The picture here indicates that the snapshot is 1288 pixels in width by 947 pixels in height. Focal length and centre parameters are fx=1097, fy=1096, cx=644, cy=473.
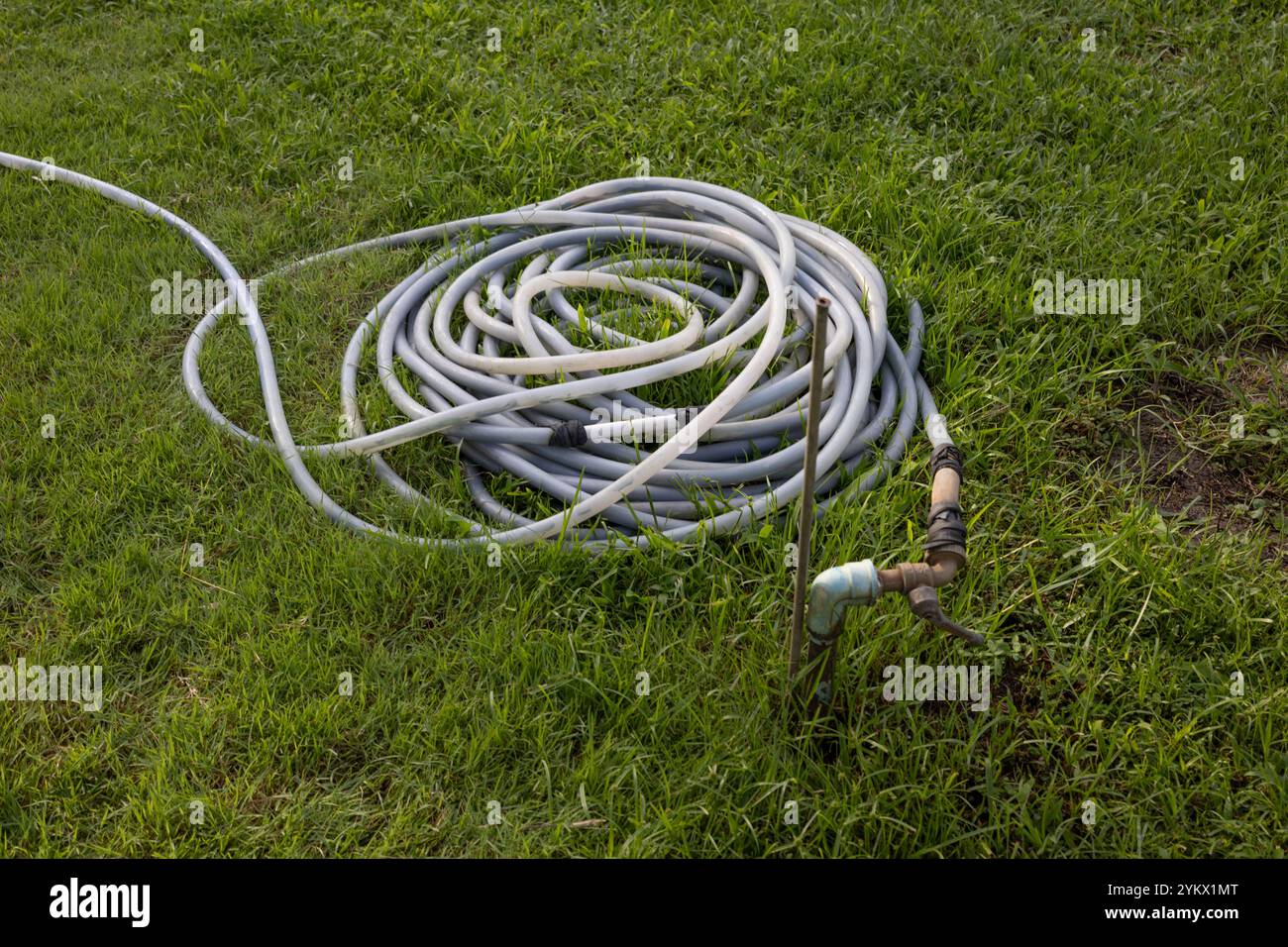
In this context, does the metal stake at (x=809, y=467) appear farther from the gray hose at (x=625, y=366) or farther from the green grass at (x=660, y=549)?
the gray hose at (x=625, y=366)

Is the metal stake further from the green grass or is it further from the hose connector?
the green grass

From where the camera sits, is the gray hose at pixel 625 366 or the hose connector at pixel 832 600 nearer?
the hose connector at pixel 832 600

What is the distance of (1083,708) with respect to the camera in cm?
253

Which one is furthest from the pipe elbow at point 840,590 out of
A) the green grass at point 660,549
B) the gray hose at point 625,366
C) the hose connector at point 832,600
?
the gray hose at point 625,366

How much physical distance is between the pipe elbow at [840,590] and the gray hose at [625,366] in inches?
24.6

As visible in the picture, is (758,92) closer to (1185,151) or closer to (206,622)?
(1185,151)

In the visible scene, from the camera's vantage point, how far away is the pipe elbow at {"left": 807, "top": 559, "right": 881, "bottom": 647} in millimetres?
2225

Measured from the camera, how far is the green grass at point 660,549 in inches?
95.0

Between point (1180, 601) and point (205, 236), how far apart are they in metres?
3.41

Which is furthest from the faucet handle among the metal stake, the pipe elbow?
the metal stake

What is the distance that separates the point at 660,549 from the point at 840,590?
72 cm

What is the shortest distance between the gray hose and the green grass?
4.3 inches

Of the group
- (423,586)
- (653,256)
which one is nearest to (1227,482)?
(653,256)

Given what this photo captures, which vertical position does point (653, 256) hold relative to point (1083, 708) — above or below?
above
